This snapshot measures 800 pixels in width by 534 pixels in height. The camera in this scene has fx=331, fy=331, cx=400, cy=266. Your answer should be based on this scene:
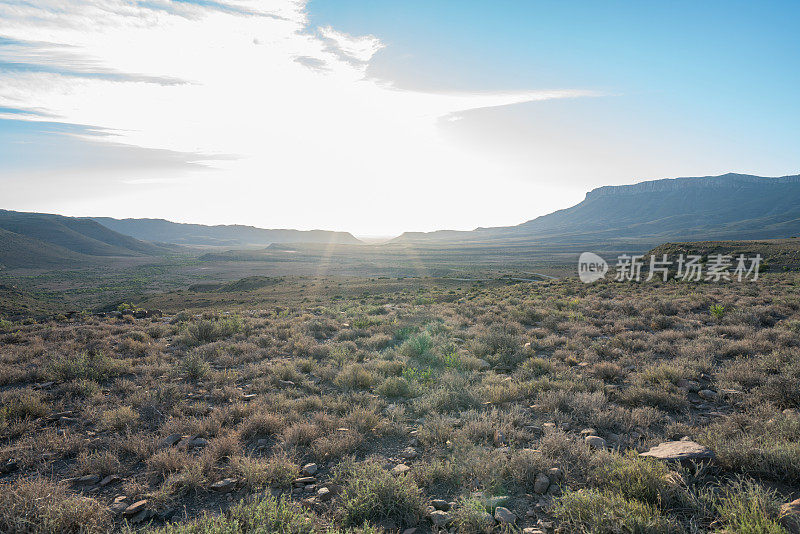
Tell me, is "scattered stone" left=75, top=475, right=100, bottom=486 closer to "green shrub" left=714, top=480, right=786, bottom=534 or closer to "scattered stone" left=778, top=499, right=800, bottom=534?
"green shrub" left=714, top=480, right=786, bottom=534

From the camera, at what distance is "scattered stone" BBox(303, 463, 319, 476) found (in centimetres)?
432

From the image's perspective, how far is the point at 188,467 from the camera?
4.22m

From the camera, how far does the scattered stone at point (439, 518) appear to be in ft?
11.2

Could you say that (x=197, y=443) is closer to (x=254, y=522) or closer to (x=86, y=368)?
(x=254, y=522)

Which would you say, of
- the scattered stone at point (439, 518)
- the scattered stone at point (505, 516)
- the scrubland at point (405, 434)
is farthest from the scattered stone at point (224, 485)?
the scattered stone at point (505, 516)

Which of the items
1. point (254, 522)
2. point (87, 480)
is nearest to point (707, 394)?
point (254, 522)

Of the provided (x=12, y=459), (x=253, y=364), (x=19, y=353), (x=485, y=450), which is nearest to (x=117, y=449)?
(x=12, y=459)

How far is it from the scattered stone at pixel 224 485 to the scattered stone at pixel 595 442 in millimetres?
4672

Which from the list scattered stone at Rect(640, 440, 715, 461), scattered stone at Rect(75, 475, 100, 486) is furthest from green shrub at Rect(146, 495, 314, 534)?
scattered stone at Rect(640, 440, 715, 461)

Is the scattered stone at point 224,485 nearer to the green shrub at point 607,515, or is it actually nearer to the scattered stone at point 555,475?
the green shrub at point 607,515

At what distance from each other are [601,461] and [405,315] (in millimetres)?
11659

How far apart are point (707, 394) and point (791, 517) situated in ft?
12.1

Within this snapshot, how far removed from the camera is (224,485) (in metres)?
3.99

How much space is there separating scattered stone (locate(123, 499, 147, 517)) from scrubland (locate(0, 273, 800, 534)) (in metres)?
0.03
